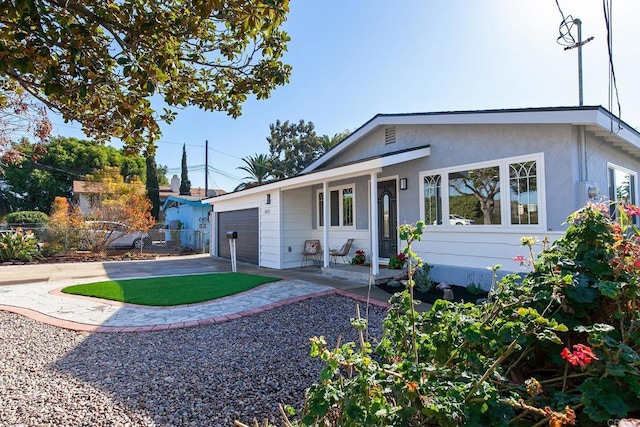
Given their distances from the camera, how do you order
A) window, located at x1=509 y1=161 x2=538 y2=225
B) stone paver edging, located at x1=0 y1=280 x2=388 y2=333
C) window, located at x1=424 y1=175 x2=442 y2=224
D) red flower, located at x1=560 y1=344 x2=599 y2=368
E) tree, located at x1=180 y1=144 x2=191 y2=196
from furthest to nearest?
tree, located at x1=180 y1=144 x2=191 y2=196, window, located at x1=424 y1=175 x2=442 y2=224, window, located at x1=509 y1=161 x2=538 y2=225, stone paver edging, located at x1=0 y1=280 x2=388 y2=333, red flower, located at x1=560 y1=344 x2=599 y2=368

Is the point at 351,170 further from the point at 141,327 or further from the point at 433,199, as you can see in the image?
the point at 141,327

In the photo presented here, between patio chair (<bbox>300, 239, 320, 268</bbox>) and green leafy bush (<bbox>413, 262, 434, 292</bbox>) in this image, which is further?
patio chair (<bbox>300, 239, 320, 268</bbox>)

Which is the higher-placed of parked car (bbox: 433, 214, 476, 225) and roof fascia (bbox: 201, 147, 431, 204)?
roof fascia (bbox: 201, 147, 431, 204)

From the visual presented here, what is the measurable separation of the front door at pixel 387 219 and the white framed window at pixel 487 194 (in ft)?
4.24

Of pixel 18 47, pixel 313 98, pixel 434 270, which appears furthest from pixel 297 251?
pixel 18 47

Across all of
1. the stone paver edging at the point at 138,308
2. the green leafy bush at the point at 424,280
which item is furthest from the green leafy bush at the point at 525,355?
the green leafy bush at the point at 424,280

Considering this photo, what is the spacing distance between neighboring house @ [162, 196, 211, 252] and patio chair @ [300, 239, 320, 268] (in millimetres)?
11512

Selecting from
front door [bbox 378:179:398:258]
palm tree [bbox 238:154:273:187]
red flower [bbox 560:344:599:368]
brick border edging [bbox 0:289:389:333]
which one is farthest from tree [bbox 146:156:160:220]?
red flower [bbox 560:344:599:368]

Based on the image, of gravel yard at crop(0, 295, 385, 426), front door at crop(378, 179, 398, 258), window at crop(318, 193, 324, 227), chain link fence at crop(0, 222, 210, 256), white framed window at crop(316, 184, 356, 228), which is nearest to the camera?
gravel yard at crop(0, 295, 385, 426)

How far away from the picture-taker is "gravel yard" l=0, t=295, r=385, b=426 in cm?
315

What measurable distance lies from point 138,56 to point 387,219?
8187mm

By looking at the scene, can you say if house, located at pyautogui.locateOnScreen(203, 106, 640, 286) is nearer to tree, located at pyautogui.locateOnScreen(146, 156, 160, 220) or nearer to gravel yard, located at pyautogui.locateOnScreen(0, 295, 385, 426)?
gravel yard, located at pyautogui.locateOnScreen(0, 295, 385, 426)

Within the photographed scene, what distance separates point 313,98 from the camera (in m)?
15.2

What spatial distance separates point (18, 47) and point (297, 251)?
10466 mm
